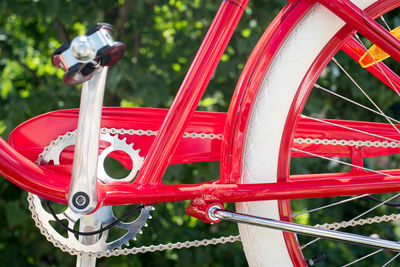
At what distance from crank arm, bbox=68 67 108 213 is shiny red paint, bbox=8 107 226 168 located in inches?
5.3

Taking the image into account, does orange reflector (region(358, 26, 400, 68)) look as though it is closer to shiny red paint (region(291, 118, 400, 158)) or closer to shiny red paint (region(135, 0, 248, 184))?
shiny red paint (region(291, 118, 400, 158))

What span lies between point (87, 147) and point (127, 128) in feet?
0.55

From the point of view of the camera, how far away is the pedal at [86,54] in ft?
2.29

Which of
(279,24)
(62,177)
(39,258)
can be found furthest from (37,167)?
(39,258)

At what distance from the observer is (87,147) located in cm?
78

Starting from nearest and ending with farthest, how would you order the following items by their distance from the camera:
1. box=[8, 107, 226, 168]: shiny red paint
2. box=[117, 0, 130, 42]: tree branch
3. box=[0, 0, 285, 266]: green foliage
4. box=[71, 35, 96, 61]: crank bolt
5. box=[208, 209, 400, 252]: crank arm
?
box=[71, 35, 96, 61]: crank bolt → box=[208, 209, 400, 252]: crank arm → box=[8, 107, 226, 168]: shiny red paint → box=[0, 0, 285, 266]: green foliage → box=[117, 0, 130, 42]: tree branch

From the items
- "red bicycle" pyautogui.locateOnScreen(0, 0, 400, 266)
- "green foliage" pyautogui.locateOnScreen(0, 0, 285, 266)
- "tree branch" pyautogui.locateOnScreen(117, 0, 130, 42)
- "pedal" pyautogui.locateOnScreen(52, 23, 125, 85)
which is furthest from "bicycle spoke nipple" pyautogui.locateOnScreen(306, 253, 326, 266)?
"tree branch" pyautogui.locateOnScreen(117, 0, 130, 42)

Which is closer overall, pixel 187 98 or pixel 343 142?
pixel 187 98

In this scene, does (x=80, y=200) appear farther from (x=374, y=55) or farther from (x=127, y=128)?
(x=374, y=55)

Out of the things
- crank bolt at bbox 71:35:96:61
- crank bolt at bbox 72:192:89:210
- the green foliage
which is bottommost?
crank bolt at bbox 72:192:89:210

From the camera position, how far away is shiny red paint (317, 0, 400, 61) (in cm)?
82

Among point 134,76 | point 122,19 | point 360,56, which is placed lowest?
point 360,56

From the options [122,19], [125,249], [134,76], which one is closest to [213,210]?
[125,249]

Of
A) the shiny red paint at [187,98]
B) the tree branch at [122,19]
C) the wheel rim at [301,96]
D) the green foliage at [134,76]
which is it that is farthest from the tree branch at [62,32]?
the wheel rim at [301,96]
